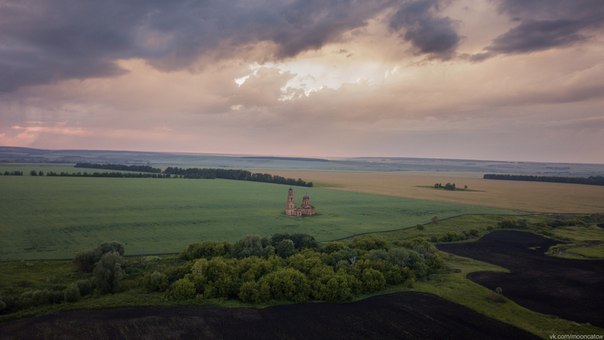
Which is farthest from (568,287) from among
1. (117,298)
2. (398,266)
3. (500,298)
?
(117,298)

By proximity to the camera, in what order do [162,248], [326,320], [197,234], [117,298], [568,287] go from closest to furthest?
[326,320]
[117,298]
[568,287]
[162,248]
[197,234]

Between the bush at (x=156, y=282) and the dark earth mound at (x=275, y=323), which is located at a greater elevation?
the bush at (x=156, y=282)

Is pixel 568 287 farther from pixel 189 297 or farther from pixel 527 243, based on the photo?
pixel 189 297

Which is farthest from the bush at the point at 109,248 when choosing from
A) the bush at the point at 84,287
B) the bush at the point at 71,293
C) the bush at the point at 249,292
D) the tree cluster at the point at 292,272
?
the bush at the point at 249,292

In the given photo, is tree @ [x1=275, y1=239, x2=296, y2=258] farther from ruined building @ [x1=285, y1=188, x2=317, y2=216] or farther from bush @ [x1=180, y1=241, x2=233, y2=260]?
ruined building @ [x1=285, y1=188, x2=317, y2=216]

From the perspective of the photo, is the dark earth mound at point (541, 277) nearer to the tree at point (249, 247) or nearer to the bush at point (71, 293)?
the tree at point (249, 247)

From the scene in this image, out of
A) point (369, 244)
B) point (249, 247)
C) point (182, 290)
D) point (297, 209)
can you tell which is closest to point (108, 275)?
point (182, 290)

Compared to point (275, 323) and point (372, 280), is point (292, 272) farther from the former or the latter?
point (372, 280)
